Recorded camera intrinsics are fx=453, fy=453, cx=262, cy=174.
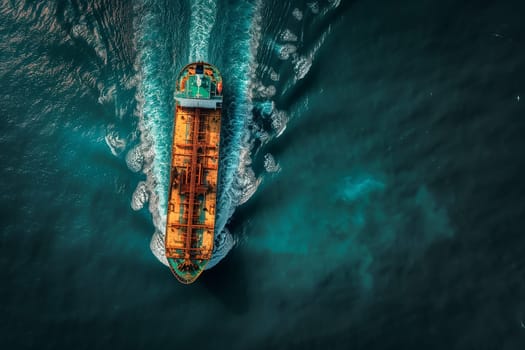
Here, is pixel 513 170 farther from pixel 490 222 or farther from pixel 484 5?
pixel 484 5

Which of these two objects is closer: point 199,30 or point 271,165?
point 271,165

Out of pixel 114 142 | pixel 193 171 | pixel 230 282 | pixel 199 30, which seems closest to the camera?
pixel 230 282

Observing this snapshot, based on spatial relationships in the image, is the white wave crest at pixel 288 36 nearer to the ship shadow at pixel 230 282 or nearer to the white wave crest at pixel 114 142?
the white wave crest at pixel 114 142

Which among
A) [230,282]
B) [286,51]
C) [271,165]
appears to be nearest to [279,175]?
[271,165]

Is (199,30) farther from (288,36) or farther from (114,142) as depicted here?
(114,142)

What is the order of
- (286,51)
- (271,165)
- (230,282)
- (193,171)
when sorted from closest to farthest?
(230,282) → (193,171) → (271,165) → (286,51)

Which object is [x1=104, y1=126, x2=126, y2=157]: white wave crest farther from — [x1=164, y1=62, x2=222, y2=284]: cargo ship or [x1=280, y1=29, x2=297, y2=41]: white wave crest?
[x1=280, y1=29, x2=297, y2=41]: white wave crest
